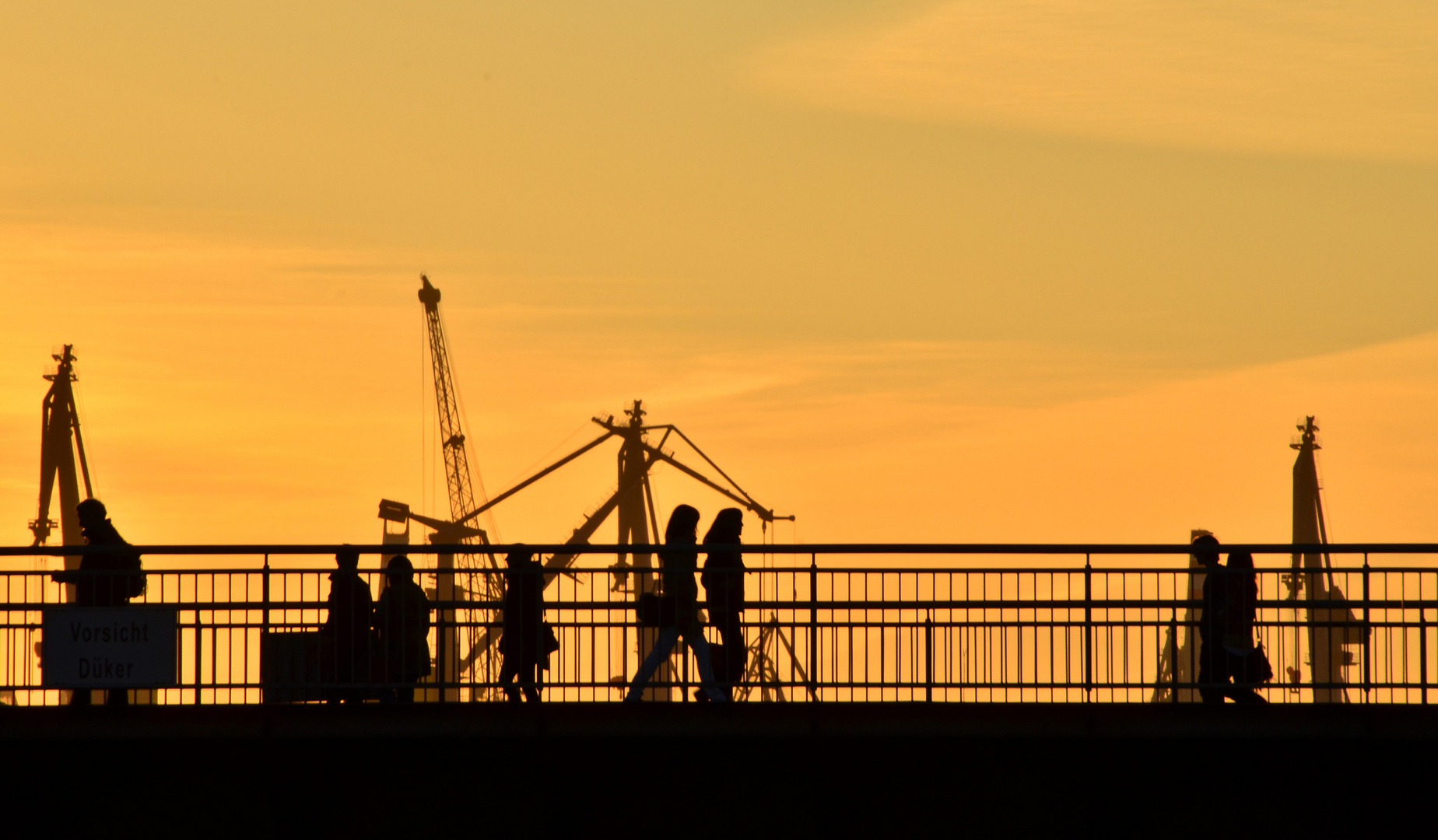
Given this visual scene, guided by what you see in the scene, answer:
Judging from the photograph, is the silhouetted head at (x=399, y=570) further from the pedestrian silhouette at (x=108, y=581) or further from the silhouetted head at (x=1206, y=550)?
the silhouetted head at (x=1206, y=550)

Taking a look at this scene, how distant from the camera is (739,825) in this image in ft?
56.3

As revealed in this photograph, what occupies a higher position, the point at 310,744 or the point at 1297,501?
the point at 1297,501

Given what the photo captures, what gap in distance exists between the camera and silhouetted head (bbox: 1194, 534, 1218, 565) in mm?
17375

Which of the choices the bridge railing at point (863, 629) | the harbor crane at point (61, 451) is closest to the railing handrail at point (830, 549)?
the bridge railing at point (863, 629)

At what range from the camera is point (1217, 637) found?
17594 millimetres

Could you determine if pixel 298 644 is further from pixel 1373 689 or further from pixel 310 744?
pixel 1373 689

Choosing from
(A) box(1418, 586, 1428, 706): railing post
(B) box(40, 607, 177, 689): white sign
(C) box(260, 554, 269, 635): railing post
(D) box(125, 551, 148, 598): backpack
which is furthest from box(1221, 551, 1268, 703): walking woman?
(D) box(125, 551, 148, 598): backpack

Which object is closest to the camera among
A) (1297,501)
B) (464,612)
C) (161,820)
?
(161,820)

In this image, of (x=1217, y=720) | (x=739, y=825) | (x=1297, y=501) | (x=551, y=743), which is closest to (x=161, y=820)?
(x=551, y=743)

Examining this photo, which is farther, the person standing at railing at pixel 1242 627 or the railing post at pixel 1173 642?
the person standing at railing at pixel 1242 627

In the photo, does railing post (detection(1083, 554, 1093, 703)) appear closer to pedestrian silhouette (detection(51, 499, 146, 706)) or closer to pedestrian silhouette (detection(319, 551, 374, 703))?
pedestrian silhouette (detection(319, 551, 374, 703))

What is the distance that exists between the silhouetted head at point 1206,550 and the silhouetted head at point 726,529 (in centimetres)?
368

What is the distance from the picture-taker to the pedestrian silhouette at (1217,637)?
689 inches

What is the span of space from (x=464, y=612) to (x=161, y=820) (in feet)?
10.6
